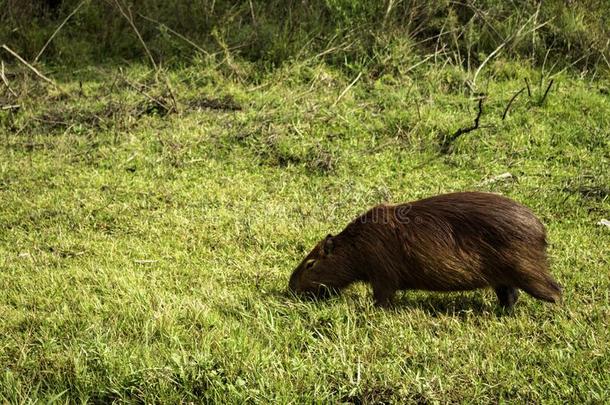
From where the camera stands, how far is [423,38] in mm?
8961

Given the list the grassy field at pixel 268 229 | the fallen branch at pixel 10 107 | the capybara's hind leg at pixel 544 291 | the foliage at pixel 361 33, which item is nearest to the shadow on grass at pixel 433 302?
the grassy field at pixel 268 229

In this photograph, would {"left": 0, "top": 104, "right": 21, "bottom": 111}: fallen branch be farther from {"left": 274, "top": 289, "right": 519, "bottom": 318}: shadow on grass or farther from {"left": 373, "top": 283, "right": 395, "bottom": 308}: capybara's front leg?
{"left": 373, "top": 283, "right": 395, "bottom": 308}: capybara's front leg

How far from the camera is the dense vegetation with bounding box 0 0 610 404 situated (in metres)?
3.10

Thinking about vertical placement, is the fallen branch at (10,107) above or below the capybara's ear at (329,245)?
below

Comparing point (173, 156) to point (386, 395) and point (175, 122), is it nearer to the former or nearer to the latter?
point (175, 122)

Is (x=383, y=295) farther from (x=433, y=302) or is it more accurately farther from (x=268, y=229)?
(x=268, y=229)

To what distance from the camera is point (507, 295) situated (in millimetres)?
3709

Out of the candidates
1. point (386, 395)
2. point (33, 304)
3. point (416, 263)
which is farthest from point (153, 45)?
point (386, 395)

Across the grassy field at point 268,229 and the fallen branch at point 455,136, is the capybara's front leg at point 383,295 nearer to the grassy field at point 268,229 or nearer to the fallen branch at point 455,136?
the grassy field at point 268,229

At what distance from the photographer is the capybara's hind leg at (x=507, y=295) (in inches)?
145

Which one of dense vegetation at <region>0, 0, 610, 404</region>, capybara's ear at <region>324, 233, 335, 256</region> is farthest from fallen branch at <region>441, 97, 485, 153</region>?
capybara's ear at <region>324, 233, 335, 256</region>

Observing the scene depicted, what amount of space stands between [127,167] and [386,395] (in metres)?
4.15

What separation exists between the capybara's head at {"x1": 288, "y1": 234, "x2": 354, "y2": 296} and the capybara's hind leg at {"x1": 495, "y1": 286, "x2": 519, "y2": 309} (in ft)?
2.64

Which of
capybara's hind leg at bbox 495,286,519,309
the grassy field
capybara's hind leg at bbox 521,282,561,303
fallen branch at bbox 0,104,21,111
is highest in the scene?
capybara's hind leg at bbox 521,282,561,303
